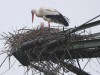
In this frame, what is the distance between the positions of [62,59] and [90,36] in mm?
654

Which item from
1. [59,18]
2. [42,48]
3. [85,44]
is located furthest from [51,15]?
[85,44]

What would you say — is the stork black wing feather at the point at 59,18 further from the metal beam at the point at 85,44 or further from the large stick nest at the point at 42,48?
the metal beam at the point at 85,44

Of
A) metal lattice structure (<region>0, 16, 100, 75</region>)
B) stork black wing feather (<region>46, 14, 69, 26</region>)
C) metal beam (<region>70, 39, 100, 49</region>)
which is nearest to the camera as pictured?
metal beam (<region>70, 39, 100, 49</region>)

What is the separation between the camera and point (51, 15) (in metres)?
9.51

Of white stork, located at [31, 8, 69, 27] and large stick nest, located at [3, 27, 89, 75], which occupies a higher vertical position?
white stork, located at [31, 8, 69, 27]

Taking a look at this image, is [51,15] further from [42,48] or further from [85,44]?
[85,44]

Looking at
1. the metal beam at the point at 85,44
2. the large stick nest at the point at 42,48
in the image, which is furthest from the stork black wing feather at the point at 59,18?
the metal beam at the point at 85,44

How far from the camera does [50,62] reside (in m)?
6.51

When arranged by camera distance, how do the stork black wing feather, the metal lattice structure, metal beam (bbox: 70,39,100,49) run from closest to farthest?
metal beam (bbox: 70,39,100,49), the metal lattice structure, the stork black wing feather

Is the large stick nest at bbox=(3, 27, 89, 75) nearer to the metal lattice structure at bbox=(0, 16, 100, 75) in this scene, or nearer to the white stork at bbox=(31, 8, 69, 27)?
the metal lattice structure at bbox=(0, 16, 100, 75)

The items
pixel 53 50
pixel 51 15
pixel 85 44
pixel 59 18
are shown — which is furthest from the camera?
pixel 51 15

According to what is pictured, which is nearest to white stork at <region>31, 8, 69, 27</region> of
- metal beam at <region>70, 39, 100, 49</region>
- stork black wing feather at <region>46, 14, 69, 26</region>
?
stork black wing feather at <region>46, 14, 69, 26</region>

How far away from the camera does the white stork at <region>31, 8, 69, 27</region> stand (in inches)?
356

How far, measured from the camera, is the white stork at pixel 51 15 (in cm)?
905
